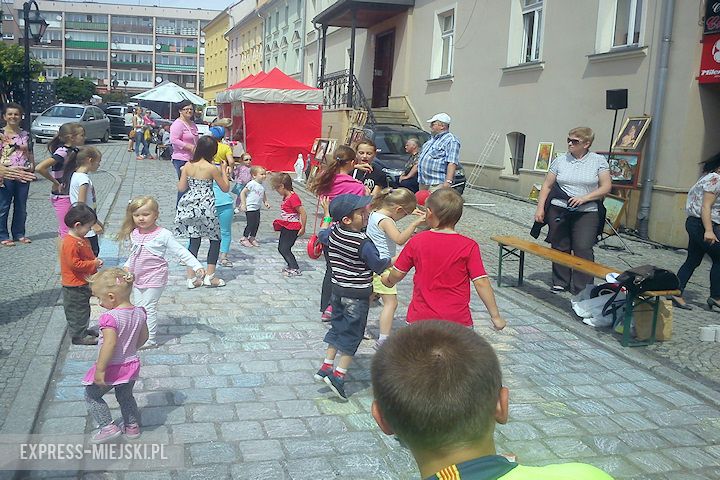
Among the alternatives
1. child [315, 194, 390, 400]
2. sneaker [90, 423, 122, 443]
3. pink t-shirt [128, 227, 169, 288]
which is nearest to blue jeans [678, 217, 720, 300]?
child [315, 194, 390, 400]

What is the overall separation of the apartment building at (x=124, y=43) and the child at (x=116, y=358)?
11501 centimetres

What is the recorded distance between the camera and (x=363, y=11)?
80.1ft

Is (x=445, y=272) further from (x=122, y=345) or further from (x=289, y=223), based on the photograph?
(x=289, y=223)

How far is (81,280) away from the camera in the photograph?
17.3 ft

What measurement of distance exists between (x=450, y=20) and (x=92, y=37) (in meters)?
107

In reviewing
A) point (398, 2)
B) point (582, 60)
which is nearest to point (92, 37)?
point (398, 2)

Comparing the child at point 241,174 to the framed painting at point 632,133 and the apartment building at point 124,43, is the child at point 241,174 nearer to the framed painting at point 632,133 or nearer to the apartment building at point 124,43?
the framed painting at point 632,133

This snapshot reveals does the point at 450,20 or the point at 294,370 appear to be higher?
the point at 450,20

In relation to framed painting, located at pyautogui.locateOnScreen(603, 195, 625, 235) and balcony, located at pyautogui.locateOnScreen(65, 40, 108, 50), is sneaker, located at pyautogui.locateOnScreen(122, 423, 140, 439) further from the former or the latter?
balcony, located at pyautogui.locateOnScreen(65, 40, 108, 50)

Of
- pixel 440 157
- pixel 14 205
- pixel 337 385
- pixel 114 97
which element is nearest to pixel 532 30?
pixel 440 157

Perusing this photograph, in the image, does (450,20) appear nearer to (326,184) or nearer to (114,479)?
(326,184)

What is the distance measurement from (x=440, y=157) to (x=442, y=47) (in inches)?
520

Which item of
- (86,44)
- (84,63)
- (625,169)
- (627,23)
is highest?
(86,44)

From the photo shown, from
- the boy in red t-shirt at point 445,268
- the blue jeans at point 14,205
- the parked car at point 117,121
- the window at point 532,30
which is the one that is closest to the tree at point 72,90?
the parked car at point 117,121
